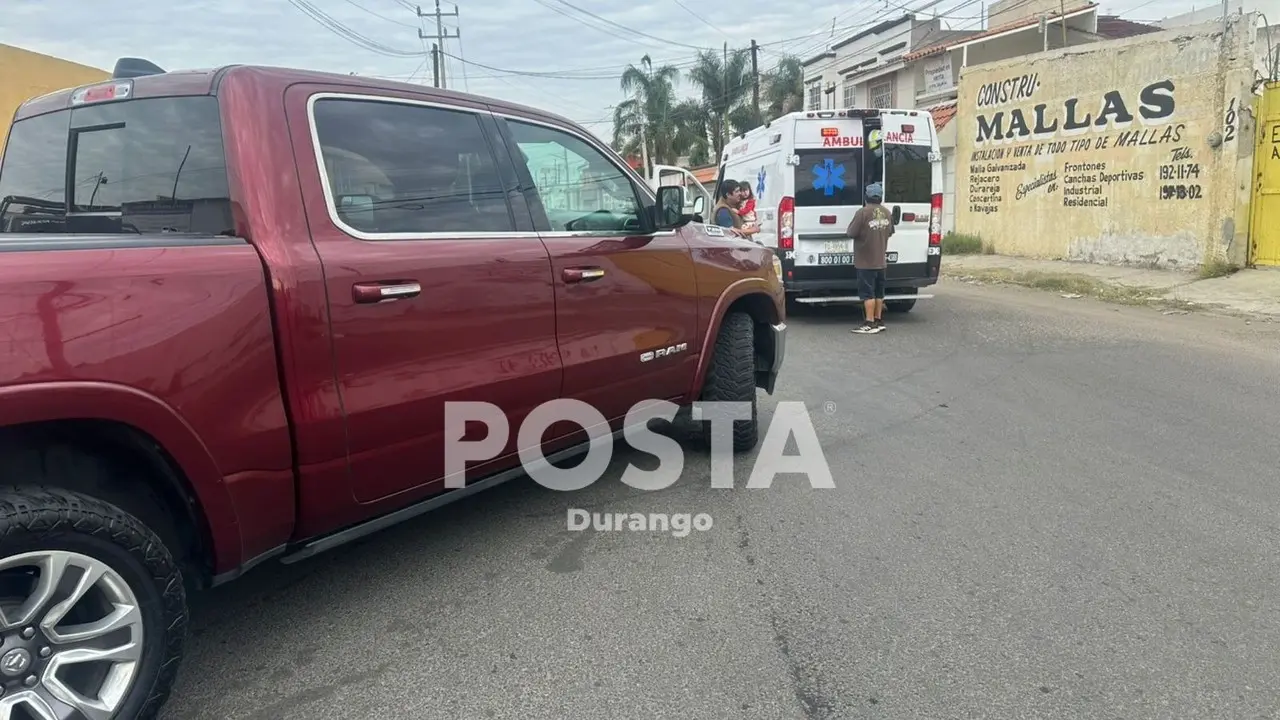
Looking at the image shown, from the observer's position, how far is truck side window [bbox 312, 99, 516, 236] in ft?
9.90

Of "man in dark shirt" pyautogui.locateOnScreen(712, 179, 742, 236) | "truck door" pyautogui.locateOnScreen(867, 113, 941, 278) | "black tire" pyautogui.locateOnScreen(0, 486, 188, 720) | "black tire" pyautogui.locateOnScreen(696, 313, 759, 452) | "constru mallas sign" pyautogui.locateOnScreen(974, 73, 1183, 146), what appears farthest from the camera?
"constru mallas sign" pyautogui.locateOnScreen(974, 73, 1183, 146)

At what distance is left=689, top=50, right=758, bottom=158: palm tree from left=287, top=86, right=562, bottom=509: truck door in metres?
38.0

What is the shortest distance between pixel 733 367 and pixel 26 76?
1516 centimetres

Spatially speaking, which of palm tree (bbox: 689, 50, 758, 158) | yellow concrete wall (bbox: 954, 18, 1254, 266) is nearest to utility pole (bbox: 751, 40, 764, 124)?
palm tree (bbox: 689, 50, 758, 158)

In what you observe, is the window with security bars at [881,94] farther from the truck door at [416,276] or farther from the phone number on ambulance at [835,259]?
the truck door at [416,276]

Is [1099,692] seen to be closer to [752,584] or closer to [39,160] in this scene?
[752,584]

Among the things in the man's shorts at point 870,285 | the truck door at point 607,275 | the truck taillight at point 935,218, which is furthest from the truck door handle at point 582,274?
the truck taillight at point 935,218

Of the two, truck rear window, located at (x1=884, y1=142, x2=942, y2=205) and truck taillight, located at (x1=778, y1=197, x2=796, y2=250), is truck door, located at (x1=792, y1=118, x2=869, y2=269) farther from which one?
truck rear window, located at (x1=884, y1=142, x2=942, y2=205)

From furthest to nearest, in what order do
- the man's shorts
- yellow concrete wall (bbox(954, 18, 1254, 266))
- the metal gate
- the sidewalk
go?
yellow concrete wall (bbox(954, 18, 1254, 266)) → the metal gate → the sidewalk → the man's shorts

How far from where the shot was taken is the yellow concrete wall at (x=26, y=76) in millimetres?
14102

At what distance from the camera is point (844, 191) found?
1012 cm

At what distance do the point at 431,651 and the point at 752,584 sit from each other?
4.14ft

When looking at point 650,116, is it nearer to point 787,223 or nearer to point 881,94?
point 881,94

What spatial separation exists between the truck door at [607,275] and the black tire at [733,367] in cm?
33
